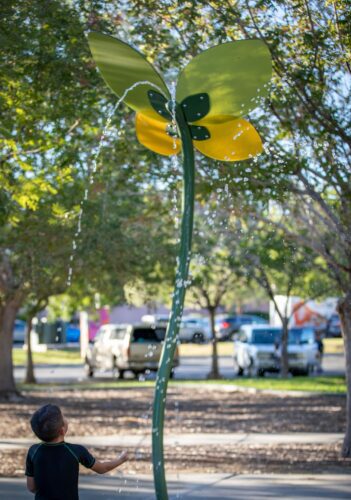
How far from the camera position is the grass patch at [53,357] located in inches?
1731

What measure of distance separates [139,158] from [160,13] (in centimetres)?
231

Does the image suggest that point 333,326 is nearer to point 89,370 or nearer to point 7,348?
point 89,370

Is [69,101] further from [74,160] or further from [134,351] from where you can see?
[134,351]

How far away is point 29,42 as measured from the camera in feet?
34.4

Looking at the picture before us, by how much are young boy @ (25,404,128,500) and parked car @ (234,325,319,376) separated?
26229 mm

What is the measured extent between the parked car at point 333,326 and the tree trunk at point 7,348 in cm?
2444

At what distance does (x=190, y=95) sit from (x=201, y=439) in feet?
30.1

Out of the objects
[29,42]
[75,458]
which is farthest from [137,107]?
[29,42]

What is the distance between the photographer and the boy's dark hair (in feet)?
18.3

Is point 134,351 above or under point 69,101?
under

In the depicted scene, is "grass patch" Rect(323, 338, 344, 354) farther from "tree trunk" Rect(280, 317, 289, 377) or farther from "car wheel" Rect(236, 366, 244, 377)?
"tree trunk" Rect(280, 317, 289, 377)

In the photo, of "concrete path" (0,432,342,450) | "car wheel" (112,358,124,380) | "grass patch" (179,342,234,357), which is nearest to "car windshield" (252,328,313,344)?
"car wheel" (112,358,124,380)

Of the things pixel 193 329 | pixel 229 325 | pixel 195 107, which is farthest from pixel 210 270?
pixel 229 325

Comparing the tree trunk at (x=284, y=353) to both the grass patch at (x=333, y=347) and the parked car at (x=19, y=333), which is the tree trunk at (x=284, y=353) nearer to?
the grass patch at (x=333, y=347)
